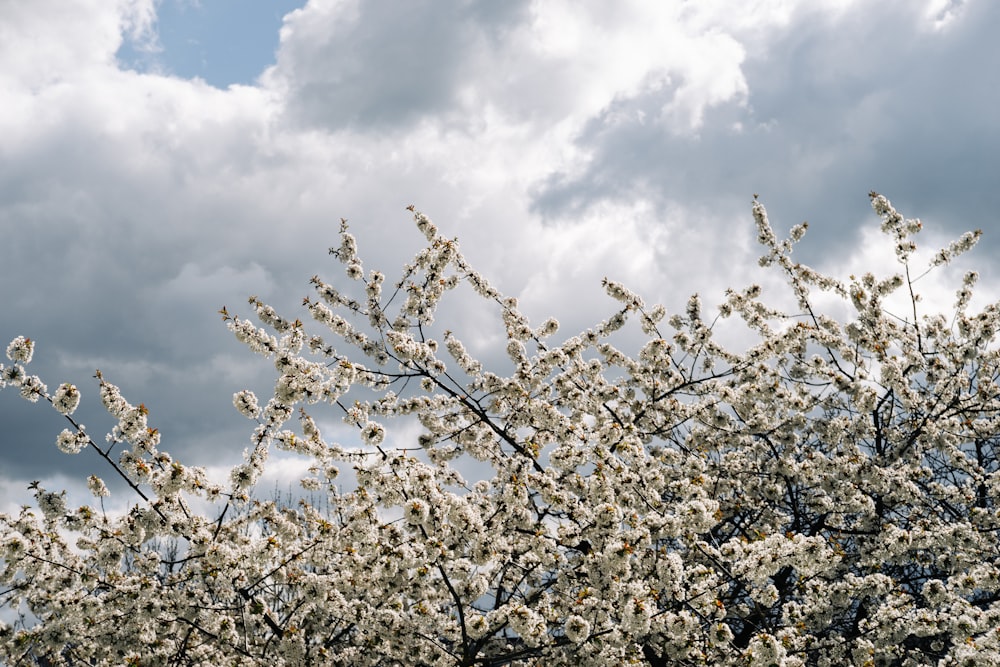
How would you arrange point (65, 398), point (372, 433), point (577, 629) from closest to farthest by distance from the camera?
point (577, 629), point (65, 398), point (372, 433)

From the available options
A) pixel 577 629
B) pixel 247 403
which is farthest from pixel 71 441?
pixel 577 629

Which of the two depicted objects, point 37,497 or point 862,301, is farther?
point 862,301

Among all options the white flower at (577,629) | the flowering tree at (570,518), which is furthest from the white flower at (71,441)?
the white flower at (577,629)

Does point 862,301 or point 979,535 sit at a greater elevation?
point 862,301

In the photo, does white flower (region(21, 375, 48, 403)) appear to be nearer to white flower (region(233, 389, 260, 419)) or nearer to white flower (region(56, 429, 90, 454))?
white flower (region(56, 429, 90, 454))

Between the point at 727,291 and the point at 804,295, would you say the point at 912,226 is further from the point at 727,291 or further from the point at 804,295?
the point at 727,291

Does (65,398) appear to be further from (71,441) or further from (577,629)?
(577,629)

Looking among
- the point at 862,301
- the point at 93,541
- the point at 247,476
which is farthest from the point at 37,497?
the point at 862,301

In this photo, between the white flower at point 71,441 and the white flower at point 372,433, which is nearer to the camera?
the white flower at point 71,441

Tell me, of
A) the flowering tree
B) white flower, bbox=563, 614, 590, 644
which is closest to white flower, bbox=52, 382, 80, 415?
the flowering tree

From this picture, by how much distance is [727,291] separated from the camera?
11.9 meters

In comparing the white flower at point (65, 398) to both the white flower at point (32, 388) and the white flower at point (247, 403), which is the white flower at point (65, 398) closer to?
the white flower at point (32, 388)

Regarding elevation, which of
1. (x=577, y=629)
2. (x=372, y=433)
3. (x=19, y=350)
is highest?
(x=19, y=350)

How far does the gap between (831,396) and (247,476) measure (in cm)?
893
